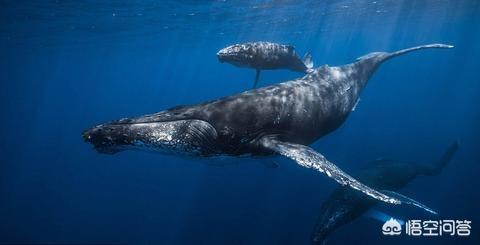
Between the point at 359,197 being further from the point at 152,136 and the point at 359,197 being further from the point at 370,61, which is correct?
the point at 152,136

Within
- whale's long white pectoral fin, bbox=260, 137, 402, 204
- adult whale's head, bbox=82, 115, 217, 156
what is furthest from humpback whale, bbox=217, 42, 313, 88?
adult whale's head, bbox=82, 115, 217, 156

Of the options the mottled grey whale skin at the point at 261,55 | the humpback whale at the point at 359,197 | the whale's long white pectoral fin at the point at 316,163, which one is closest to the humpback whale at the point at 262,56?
the mottled grey whale skin at the point at 261,55

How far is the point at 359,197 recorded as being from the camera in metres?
11.5

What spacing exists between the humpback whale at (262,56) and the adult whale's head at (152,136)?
229 inches

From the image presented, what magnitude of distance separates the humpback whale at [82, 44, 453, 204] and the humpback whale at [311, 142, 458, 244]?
3.35 meters

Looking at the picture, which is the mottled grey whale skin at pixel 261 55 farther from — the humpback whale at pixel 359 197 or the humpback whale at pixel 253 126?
the humpback whale at pixel 359 197

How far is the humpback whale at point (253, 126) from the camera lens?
18.6 feet

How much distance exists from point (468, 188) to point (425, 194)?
2.51 meters

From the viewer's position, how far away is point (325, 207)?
11711 millimetres

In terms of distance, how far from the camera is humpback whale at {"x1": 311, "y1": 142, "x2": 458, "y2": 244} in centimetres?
1073

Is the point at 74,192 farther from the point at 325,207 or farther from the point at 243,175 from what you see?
the point at 325,207

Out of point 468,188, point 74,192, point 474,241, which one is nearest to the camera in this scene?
point 474,241

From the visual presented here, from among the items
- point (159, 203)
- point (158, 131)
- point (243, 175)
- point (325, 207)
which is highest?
point (158, 131)

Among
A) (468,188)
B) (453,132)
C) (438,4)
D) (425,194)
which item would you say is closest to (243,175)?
(425,194)
